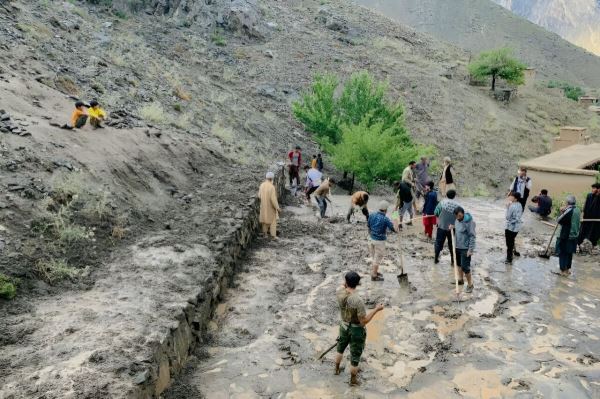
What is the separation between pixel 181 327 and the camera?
6.33 meters

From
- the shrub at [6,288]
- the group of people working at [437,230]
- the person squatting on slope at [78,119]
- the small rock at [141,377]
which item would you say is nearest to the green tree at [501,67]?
A: the group of people working at [437,230]

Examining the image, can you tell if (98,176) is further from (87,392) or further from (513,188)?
(513,188)

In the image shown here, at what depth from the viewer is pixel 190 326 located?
6.71 m

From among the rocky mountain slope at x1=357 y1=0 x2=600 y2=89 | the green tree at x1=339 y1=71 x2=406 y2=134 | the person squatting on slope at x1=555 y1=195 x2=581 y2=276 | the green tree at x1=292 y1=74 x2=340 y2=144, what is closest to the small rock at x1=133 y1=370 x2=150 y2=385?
the person squatting on slope at x1=555 y1=195 x2=581 y2=276

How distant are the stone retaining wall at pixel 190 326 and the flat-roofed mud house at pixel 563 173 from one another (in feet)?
35.1

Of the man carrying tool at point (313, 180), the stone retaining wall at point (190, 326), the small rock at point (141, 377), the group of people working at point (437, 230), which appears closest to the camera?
the small rock at point (141, 377)

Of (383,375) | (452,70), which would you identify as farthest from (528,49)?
(383,375)

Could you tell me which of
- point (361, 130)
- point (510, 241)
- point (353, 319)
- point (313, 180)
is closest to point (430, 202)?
point (510, 241)

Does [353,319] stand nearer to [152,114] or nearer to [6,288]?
[6,288]

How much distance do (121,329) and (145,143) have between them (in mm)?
8049

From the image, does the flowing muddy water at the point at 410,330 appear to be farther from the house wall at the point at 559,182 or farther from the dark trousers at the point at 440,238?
the house wall at the point at 559,182

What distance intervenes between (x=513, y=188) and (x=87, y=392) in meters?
12.1

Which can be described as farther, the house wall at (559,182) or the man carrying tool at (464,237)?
the house wall at (559,182)

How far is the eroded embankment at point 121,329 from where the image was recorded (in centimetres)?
479
